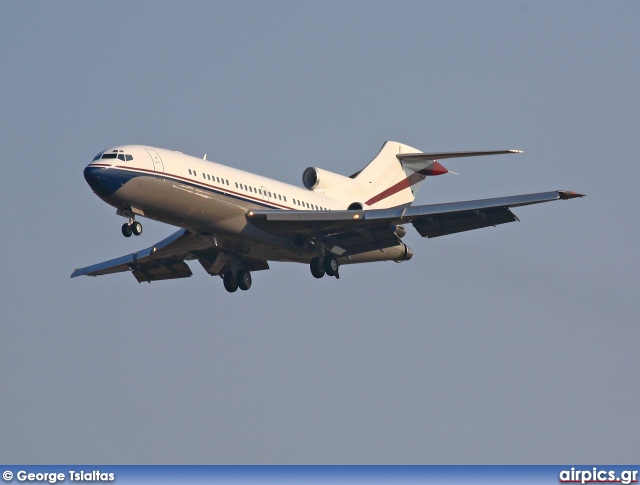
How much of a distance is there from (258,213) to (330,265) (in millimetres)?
3954

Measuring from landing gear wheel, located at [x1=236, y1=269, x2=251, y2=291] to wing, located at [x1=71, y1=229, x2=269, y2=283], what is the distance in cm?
27

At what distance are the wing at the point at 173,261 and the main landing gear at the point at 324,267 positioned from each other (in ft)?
9.28

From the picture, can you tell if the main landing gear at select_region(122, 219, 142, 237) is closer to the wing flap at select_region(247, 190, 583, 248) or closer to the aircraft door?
the aircraft door

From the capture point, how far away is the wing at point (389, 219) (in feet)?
139

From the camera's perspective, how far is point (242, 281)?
4700cm

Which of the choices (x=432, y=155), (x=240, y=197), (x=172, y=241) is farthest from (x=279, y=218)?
(x=432, y=155)

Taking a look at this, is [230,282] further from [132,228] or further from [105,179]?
[105,179]

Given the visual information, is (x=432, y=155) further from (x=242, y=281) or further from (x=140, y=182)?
(x=140, y=182)

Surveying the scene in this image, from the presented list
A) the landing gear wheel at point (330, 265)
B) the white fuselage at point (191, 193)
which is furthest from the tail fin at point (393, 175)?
the white fuselage at point (191, 193)

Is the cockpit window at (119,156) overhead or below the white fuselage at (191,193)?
overhead

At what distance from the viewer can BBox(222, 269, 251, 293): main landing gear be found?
4694 centimetres

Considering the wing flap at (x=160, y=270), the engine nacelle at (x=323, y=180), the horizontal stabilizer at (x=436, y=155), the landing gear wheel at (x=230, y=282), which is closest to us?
the horizontal stabilizer at (x=436, y=155)

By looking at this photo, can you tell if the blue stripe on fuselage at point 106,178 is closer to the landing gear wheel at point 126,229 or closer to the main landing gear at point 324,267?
the landing gear wheel at point 126,229

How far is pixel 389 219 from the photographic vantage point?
43.2 metres
